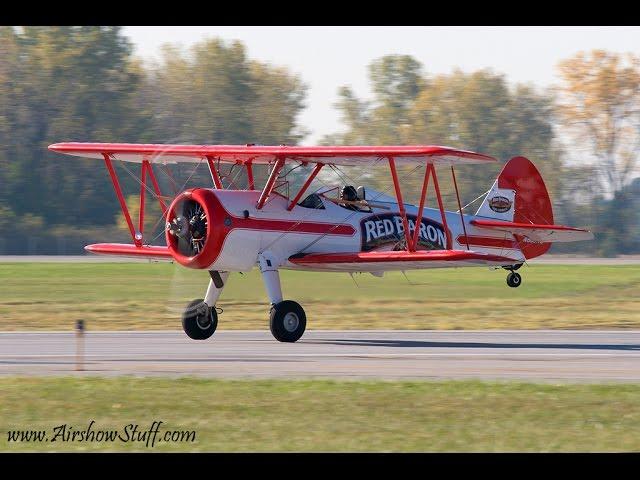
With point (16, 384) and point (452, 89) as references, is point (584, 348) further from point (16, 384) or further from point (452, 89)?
point (452, 89)

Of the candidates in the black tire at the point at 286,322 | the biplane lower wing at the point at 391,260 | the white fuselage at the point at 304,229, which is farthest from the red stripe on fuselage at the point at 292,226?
the black tire at the point at 286,322

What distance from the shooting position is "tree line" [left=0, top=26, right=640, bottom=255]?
67.0 meters

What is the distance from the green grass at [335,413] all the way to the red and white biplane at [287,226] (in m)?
5.08

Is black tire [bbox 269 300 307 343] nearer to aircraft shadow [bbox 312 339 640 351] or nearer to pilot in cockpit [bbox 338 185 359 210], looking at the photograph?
aircraft shadow [bbox 312 339 640 351]

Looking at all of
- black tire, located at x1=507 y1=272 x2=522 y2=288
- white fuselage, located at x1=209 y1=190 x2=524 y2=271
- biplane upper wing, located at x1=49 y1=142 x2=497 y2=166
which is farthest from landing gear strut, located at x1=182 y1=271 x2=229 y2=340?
black tire, located at x1=507 y1=272 x2=522 y2=288

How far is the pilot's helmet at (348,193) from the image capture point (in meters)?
21.1

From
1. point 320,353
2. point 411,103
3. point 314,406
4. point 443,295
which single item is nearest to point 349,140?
point 411,103

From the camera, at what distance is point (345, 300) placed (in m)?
26.8

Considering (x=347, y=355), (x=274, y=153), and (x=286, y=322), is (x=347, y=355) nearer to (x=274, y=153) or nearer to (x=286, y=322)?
(x=286, y=322)

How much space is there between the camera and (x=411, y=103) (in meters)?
76.6

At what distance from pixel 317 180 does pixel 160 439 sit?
11.0m

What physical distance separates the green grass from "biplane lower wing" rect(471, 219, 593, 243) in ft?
31.4

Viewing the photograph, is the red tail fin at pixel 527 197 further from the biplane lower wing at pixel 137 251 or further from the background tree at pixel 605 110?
the background tree at pixel 605 110

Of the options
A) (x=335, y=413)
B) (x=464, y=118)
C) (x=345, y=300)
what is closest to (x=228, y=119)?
(x=464, y=118)
